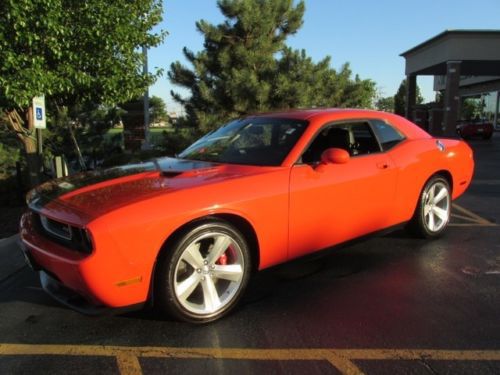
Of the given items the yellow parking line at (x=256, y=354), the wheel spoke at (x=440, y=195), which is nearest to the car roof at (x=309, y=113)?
the wheel spoke at (x=440, y=195)

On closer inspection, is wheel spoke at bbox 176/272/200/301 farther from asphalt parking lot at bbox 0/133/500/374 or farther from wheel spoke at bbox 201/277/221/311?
asphalt parking lot at bbox 0/133/500/374

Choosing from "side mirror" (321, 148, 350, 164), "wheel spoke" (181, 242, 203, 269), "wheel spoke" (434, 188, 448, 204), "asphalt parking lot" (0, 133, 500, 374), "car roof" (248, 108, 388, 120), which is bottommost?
"asphalt parking lot" (0, 133, 500, 374)

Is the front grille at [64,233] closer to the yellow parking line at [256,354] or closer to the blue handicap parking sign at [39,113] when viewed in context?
the yellow parking line at [256,354]

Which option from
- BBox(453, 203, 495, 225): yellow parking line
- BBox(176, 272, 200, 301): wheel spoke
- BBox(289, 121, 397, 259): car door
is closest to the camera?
BBox(176, 272, 200, 301): wheel spoke

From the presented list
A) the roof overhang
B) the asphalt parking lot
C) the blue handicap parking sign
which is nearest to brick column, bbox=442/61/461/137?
the roof overhang

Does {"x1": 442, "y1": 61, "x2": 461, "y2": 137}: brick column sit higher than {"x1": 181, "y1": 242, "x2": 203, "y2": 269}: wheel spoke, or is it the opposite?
{"x1": 442, "y1": 61, "x2": 461, "y2": 137}: brick column

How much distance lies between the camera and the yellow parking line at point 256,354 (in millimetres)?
3018

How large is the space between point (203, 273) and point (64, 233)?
0.99m

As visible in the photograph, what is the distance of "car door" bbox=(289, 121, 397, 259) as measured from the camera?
13.0 ft

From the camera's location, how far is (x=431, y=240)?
5543mm

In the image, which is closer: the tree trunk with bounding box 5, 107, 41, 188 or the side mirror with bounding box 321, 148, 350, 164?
the side mirror with bounding box 321, 148, 350, 164

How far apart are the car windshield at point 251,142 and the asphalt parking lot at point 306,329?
1094 mm

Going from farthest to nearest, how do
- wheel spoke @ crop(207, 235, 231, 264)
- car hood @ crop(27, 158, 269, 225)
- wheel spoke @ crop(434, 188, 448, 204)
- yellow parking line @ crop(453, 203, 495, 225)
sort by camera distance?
yellow parking line @ crop(453, 203, 495, 225)
wheel spoke @ crop(434, 188, 448, 204)
wheel spoke @ crop(207, 235, 231, 264)
car hood @ crop(27, 158, 269, 225)

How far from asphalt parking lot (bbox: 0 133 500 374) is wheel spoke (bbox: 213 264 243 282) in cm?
30
